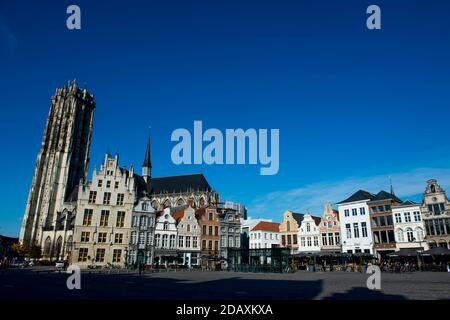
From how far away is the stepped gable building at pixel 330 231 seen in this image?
175 feet

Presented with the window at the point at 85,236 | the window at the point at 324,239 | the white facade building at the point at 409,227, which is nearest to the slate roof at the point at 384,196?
the white facade building at the point at 409,227

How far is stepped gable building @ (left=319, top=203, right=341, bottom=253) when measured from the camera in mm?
53250

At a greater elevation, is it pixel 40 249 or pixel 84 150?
pixel 84 150

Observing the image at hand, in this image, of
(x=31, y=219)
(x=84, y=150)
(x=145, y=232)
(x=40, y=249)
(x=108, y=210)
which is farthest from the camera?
(x=84, y=150)

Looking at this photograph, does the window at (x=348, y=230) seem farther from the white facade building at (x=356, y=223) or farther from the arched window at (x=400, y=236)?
the arched window at (x=400, y=236)

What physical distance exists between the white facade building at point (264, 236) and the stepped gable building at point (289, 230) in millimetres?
3892

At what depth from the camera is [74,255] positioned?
43969mm

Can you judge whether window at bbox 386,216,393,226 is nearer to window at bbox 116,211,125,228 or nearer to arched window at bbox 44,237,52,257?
window at bbox 116,211,125,228

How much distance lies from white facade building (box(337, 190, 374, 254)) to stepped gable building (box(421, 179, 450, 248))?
7586 millimetres

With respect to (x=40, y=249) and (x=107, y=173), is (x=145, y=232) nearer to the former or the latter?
(x=107, y=173)

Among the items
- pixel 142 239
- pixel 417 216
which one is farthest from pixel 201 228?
pixel 417 216

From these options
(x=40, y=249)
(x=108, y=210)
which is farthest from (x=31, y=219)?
(x=108, y=210)

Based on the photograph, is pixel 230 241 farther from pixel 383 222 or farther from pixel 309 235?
pixel 383 222
